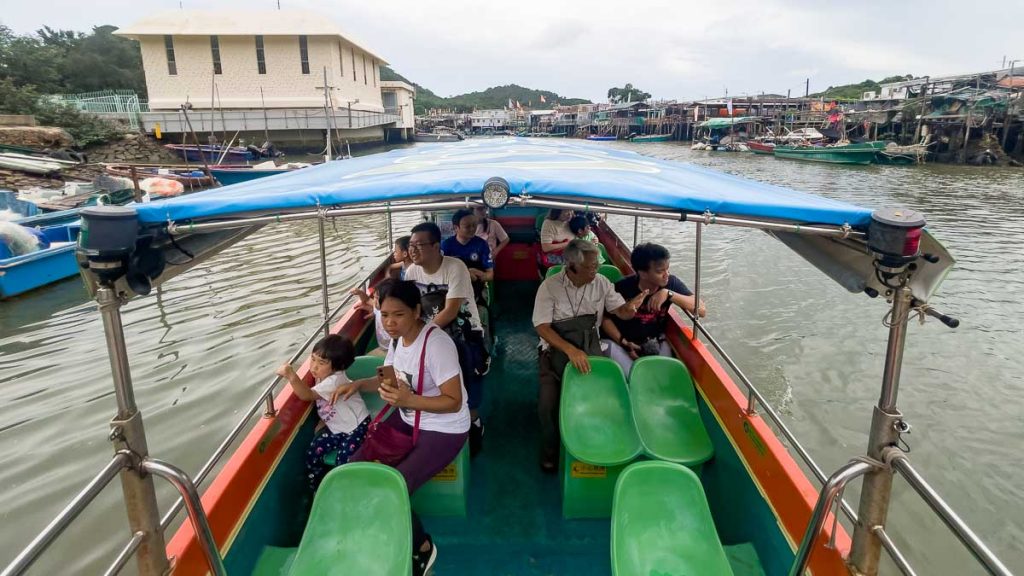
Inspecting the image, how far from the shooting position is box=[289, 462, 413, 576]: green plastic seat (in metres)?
2.44

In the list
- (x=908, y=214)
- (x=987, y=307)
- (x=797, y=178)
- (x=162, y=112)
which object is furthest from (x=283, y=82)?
(x=908, y=214)

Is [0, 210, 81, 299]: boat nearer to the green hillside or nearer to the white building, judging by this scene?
the white building

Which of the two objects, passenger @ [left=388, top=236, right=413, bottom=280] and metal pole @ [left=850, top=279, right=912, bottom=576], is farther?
passenger @ [left=388, top=236, right=413, bottom=280]

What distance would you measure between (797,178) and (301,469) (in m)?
→ 28.0

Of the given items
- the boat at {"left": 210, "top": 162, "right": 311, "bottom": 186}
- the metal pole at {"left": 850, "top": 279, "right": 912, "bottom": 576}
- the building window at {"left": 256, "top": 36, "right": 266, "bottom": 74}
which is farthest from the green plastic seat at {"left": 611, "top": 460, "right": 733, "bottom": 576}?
the building window at {"left": 256, "top": 36, "right": 266, "bottom": 74}

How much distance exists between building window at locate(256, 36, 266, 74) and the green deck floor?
32.3m

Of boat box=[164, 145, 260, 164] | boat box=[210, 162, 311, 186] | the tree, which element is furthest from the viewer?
the tree

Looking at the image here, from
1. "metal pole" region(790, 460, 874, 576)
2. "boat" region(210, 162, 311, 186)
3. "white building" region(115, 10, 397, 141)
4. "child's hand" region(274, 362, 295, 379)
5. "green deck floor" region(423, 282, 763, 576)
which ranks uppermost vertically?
"white building" region(115, 10, 397, 141)

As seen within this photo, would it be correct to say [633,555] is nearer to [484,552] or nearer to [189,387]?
[484,552]

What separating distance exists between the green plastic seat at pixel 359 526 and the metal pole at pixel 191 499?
1.48 feet

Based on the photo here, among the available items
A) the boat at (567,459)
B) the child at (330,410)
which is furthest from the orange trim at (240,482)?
the child at (330,410)

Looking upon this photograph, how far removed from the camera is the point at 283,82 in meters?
31.2

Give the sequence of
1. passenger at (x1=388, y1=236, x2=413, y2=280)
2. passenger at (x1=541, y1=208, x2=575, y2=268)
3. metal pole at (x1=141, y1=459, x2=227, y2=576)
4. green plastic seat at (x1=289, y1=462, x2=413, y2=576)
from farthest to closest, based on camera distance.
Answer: passenger at (x1=541, y1=208, x2=575, y2=268), passenger at (x1=388, y1=236, x2=413, y2=280), green plastic seat at (x1=289, y1=462, x2=413, y2=576), metal pole at (x1=141, y1=459, x2=227, y2=576)

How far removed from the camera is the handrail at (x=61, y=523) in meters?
1.39
